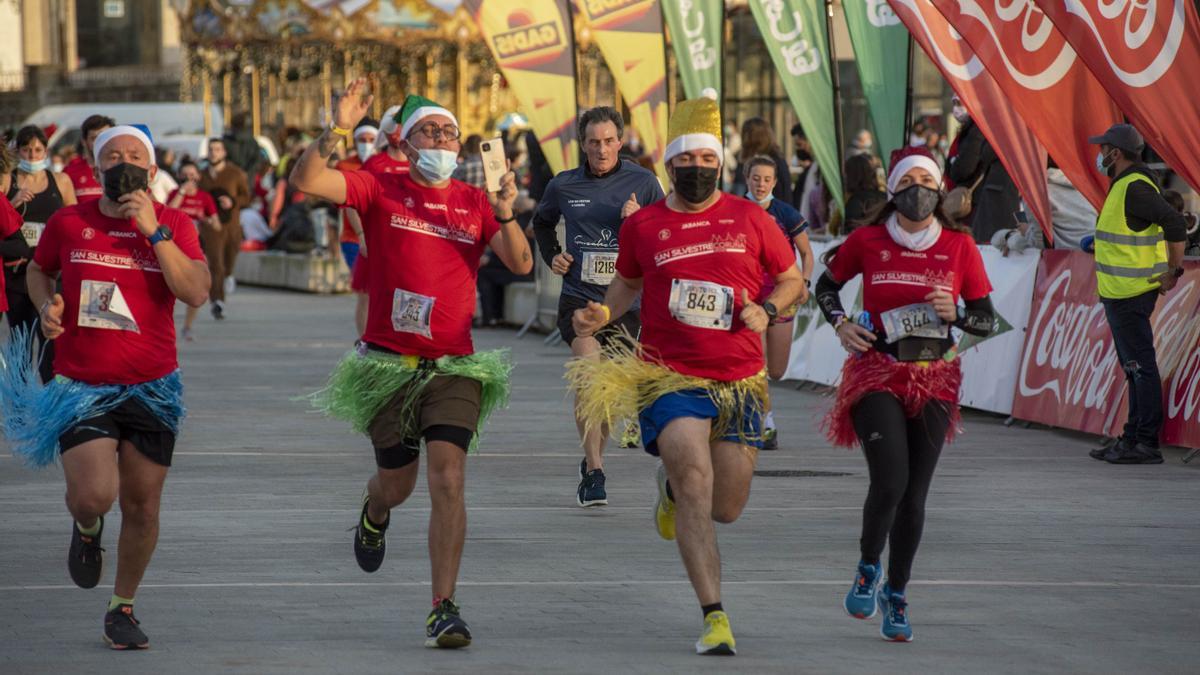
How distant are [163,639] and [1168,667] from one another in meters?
3.31

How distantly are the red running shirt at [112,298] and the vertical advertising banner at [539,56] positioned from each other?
47.4 feet

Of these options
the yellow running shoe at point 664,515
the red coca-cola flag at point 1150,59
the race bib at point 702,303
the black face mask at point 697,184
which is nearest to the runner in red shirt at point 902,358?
the race bib at point 702,303

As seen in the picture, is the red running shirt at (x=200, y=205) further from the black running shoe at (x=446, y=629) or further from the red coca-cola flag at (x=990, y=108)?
the black running shoe at (x=446, y=629)

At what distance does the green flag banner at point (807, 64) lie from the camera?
60.7 feet

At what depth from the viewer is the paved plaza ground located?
23.6 feet

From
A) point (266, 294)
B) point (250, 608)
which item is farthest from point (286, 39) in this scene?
point (250, 608)

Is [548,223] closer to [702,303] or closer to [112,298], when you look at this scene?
[702,303]

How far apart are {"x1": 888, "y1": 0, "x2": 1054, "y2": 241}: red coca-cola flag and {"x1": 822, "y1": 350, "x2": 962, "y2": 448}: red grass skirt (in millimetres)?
6537

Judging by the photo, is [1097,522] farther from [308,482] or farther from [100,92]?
[100,92]

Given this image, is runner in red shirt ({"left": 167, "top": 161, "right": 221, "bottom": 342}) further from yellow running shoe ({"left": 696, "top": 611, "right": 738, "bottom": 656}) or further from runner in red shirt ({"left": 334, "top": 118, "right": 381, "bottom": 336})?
yellow running shoe ({"left": 696, "top": 611, "right": 738, "bottom": 656})

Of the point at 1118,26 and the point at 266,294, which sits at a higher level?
the point at 1118,26

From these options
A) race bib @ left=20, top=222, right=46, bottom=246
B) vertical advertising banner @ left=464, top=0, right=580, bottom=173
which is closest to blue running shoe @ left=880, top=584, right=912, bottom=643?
race bib @ left=20, top=222, right=46, bottom=246

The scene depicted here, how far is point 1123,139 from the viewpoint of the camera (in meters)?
12.5

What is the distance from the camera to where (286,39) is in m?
42.5
